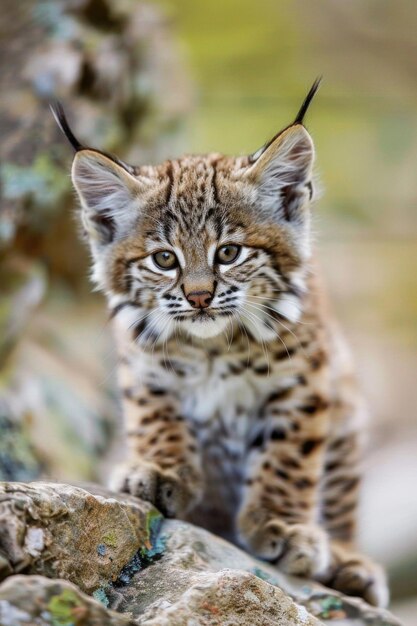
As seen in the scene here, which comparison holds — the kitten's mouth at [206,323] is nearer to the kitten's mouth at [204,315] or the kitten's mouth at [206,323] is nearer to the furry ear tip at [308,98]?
the kitten's mouth at [204,315]

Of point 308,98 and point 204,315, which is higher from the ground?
point 308,98

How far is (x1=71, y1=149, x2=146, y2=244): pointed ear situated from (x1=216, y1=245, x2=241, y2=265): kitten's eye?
49 cm

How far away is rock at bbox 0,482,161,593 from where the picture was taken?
2.67 meters

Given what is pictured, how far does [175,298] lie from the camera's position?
4.03 metres

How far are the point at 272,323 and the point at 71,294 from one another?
390cm

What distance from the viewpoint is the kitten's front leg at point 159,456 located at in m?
4.20

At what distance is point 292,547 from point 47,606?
210cm

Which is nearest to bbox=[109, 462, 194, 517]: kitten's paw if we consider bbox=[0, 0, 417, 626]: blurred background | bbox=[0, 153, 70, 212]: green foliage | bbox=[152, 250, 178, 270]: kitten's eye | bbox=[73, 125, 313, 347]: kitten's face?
bbox=[73, 125, 313, 347]: kitten's face

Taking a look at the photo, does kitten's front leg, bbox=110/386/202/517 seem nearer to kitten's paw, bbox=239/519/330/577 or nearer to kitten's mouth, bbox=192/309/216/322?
kitten's paw, bbox=239/519/330/577

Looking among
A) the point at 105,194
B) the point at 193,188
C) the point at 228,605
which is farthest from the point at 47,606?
the point at 105,194

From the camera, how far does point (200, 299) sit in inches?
155

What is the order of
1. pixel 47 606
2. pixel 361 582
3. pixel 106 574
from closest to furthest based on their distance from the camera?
1. pixel 47 606
2. pixel 106 574
3. pixel 361 582

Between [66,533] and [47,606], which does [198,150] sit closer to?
[66,533]

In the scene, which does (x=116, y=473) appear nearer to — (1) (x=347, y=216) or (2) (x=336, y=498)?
(2) (x=336, y=498)
